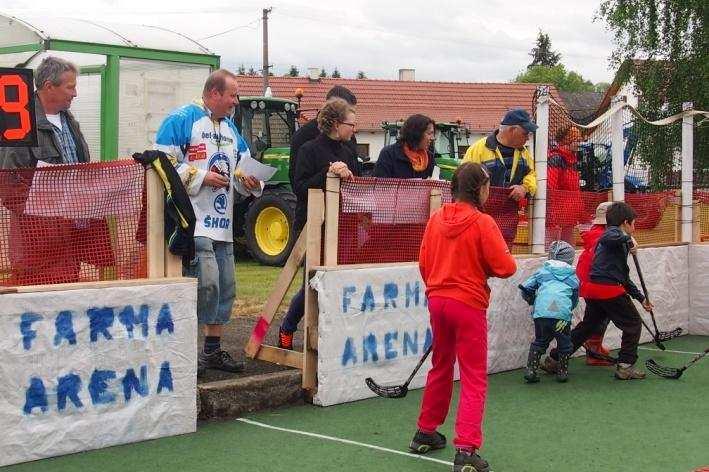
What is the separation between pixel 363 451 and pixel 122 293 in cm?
165

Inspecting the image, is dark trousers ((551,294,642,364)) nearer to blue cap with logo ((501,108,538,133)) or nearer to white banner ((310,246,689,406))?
white banner ((310,246,689,406))

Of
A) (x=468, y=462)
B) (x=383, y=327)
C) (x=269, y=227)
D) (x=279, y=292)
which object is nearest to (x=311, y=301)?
(x=279, y=292)

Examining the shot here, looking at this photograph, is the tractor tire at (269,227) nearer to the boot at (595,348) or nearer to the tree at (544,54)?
the boot at (595,348)

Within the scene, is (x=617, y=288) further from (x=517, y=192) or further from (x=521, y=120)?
(x=521, y=120)

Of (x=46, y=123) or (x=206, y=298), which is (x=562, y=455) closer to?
(x=206, y=298)

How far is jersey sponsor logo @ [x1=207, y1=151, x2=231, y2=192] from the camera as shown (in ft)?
22.3

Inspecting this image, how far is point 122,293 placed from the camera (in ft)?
19.1

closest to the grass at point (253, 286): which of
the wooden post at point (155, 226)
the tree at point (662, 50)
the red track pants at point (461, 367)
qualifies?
the wooden post at point (155, 226)

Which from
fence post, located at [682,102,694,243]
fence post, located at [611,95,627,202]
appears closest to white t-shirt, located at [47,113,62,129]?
fence post, located at [611,95,627,202]

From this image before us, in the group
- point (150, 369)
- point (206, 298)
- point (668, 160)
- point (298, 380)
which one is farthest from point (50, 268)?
point (668, 160)

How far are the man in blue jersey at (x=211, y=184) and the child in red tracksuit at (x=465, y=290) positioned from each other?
1756 millimetres

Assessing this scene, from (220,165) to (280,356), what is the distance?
1.52 m

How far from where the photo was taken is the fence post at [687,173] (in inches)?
428

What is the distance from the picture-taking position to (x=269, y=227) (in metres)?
16.7
